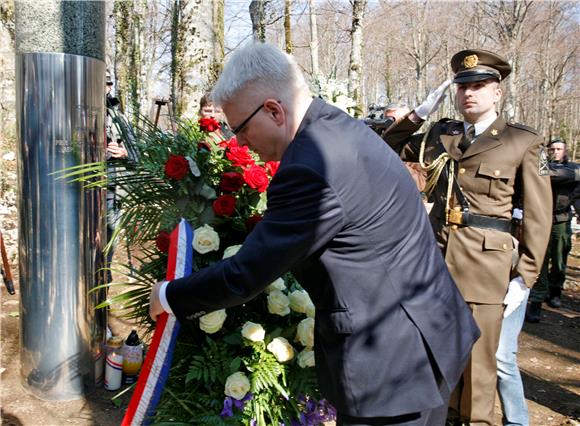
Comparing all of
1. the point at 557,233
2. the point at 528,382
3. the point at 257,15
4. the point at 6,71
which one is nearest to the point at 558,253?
the point at 557,233

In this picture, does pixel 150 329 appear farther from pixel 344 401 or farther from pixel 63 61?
pixel 63 61

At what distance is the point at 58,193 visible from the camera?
3258 millimetres

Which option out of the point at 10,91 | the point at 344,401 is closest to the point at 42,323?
the point at 344,401

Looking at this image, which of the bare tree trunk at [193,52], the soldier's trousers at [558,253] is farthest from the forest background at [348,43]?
the soldier's trousers at [558,253]

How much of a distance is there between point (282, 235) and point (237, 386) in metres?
1.00

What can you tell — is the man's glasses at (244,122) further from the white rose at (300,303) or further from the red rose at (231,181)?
the white rose at (300,303)

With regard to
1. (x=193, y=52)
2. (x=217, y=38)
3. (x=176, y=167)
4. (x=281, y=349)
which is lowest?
(x=281, y=349)

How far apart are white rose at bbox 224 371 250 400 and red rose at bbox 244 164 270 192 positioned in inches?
30.5

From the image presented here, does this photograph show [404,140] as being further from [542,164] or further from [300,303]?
[300,303]

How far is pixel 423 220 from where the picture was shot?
1656 millimetres

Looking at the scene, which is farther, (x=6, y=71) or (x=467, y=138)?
(x=6, y=71)

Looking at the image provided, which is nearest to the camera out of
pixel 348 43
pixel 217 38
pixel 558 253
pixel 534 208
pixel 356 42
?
pixel 534 208

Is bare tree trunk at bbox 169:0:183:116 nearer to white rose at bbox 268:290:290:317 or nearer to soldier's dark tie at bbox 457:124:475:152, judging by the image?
soldier's dark tie at bbox 457:124:475:152

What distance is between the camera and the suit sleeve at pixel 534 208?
2838 mm
